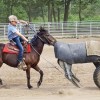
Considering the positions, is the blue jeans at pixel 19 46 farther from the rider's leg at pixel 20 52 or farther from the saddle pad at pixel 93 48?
the saddle pad at pixel 93 48

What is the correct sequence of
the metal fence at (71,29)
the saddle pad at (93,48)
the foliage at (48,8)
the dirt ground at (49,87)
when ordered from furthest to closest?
the foliage at (48,8)
the metal fence at (71,29)
the saddle pad at (93,48)
the dirt ground at (49,87)

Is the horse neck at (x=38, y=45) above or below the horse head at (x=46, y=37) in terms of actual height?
below

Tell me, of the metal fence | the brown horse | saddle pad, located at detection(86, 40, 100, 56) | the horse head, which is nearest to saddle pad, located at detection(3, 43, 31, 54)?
the brown horse

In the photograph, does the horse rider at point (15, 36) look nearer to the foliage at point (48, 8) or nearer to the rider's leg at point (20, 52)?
the rider's leg at point (20, 52)

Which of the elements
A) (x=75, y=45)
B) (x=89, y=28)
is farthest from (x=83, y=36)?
(x=75, y=45)

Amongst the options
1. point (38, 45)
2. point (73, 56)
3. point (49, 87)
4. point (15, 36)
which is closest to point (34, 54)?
point (38, 45)

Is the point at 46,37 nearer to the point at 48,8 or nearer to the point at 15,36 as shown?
the point at 15,36

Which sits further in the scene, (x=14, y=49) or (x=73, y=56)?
(x=14, y=49)

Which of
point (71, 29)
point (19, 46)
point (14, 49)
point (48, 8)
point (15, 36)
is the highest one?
point (15, 36)

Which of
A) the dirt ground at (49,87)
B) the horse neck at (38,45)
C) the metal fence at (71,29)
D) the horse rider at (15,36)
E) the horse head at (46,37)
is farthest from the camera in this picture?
the metal fence at (71,29)

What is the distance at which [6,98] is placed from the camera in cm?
911

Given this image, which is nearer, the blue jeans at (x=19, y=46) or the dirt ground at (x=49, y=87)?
the dirt ground at (x=49, y=87)

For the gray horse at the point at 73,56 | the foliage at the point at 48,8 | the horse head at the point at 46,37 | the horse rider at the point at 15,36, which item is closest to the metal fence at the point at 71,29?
the foliage at the point at 48,8

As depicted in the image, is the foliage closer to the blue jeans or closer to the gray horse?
the blue jeans
